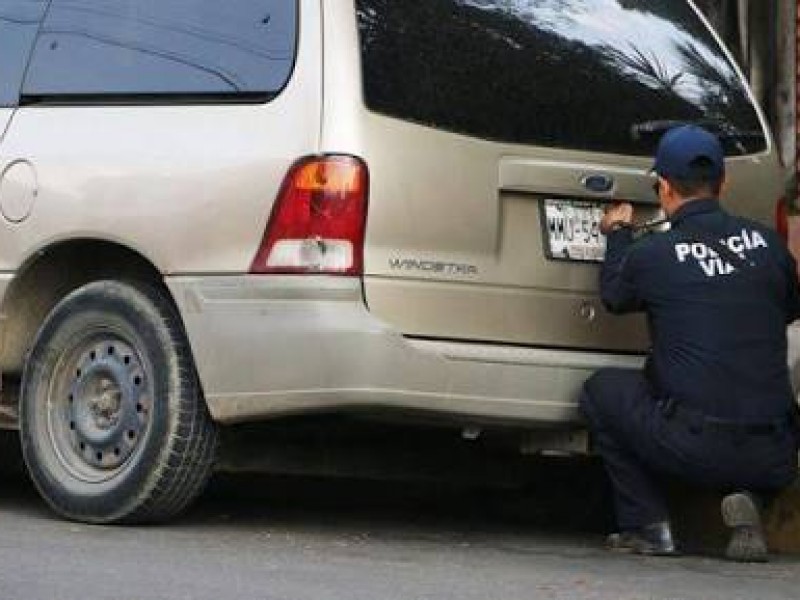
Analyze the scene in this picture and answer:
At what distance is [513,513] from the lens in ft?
25.5

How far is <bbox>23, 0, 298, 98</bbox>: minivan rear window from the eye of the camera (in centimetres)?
612

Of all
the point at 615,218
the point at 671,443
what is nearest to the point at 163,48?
the point at 615,218

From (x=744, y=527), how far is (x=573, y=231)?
111 centimetres

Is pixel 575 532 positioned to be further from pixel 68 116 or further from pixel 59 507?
pixel 68 116

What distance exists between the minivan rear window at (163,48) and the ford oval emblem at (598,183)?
1058 mm

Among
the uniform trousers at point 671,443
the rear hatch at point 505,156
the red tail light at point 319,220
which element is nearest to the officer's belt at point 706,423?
the uniform trousers at point 671,443

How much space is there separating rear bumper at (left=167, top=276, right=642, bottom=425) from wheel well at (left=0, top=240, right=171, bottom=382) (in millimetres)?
377

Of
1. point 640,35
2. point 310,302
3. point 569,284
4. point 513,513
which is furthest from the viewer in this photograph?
point 513,513

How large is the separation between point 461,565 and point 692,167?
4.85ft

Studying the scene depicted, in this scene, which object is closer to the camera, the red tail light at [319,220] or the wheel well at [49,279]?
the red tail light at [319,220]

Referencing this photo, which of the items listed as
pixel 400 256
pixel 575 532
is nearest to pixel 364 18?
pixel 400 256

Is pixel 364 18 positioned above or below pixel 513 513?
above

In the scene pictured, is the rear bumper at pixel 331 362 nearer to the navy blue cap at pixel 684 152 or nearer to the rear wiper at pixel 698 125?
the navy blue cap at pixel 684 152

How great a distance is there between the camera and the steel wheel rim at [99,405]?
6312 millimetres
